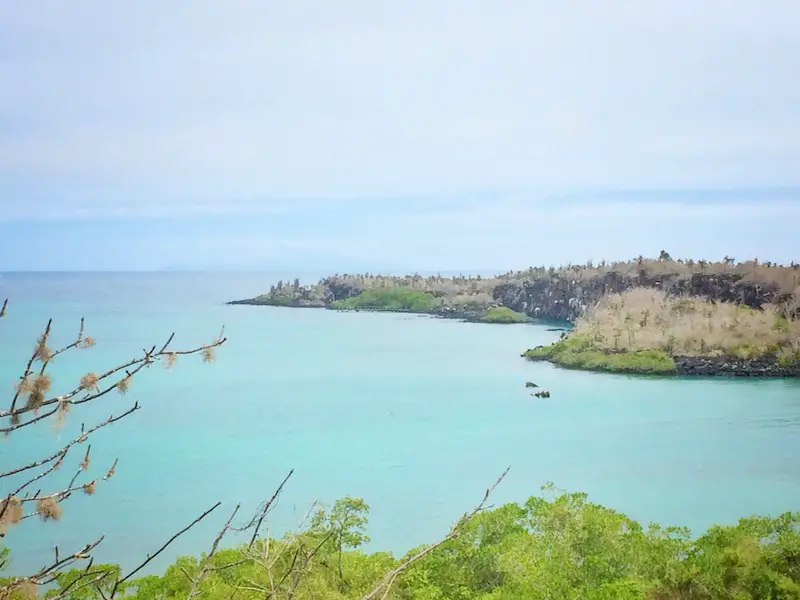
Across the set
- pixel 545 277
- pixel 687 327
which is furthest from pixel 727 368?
pixel 545 277

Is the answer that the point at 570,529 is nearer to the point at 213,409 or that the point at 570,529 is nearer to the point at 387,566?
the point at 387,566

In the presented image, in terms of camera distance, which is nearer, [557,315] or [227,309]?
[227,309]

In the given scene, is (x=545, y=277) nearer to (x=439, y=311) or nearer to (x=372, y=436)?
(x=439, y=311)

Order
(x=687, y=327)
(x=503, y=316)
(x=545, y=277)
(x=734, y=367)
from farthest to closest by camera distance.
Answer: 1. (x=545, y=277)
2. (x=503, y=316)
3. (x=687, y=327)
4. (x=734, y=367)

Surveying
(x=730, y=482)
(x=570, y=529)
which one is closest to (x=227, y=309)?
(x=730, y=482)

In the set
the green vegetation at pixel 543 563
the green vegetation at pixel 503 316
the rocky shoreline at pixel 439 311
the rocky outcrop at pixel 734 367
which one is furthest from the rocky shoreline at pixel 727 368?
the rocky shoreline at pixel 439 311

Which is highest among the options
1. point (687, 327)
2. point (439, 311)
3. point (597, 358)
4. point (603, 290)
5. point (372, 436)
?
point (603, 290)

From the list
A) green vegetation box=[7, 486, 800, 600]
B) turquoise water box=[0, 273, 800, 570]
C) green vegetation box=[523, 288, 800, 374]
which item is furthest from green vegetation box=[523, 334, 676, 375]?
green vegetation box=[7, 486, 800, 600]

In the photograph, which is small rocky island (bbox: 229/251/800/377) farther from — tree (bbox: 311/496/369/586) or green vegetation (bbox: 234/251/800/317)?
tree (bbox: 311/496/369/586)
